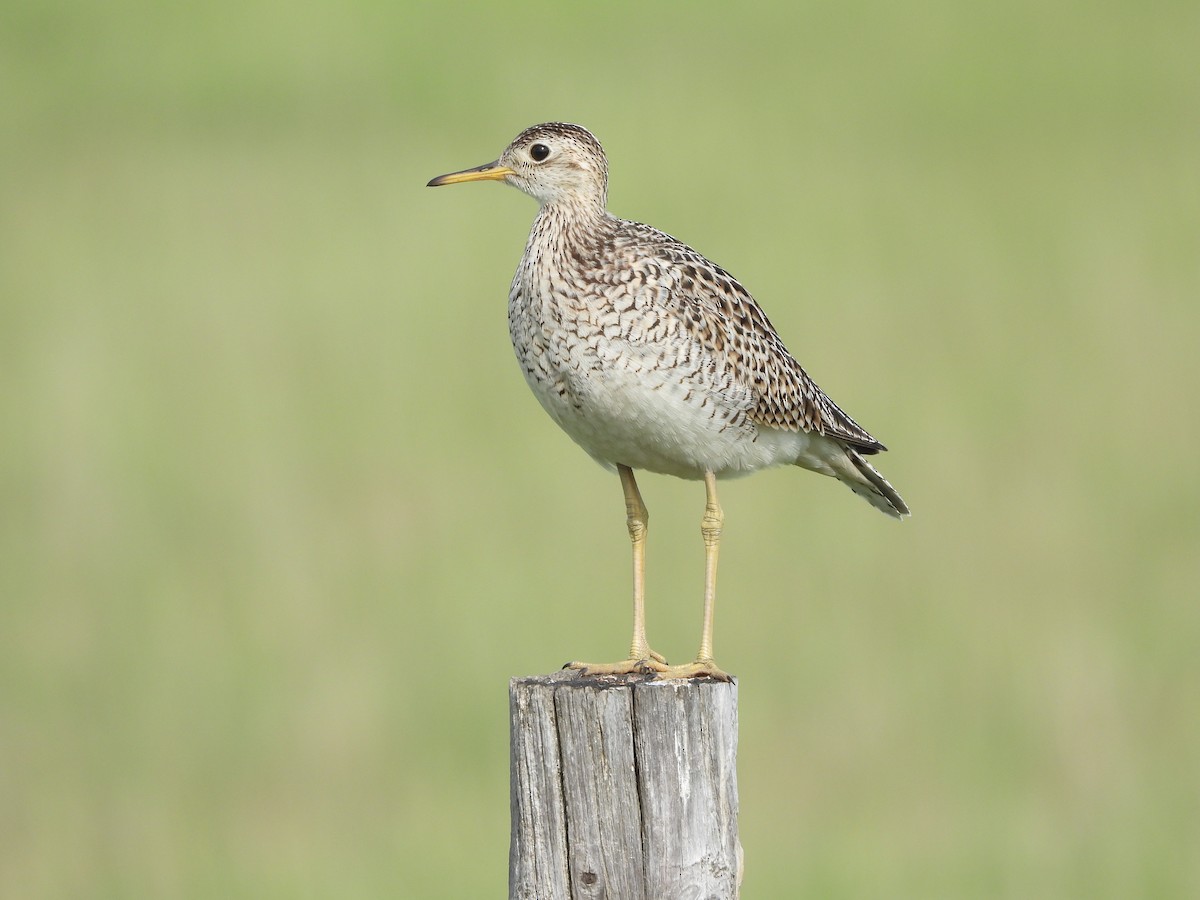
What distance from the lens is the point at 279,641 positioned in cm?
1368

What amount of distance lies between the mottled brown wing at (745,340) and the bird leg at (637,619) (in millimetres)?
764

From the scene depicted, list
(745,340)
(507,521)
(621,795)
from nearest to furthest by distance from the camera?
(621,795) → (745,340) → (507,521)

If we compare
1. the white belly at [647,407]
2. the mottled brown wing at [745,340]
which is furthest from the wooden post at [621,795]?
the mottled brown wing at [745,340]

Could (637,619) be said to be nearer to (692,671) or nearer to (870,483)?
(692,671)

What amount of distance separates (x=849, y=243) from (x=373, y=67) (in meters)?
13.1

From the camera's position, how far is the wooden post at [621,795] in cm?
565

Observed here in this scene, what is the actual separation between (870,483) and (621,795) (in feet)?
11.3

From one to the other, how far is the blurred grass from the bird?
4.18 metres

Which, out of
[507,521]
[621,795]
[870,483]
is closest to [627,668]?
[621,795]

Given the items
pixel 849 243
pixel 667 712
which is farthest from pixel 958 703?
pixel 849 243

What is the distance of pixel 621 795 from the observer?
569 centimetres

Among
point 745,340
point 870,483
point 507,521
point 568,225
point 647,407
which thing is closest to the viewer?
point 647,407

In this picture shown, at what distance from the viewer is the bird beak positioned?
7633mm

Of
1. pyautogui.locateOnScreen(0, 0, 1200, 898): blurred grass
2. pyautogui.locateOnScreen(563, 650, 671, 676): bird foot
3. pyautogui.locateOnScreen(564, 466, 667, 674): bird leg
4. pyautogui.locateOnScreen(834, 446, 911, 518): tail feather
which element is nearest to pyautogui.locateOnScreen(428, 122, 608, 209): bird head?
pyautogui.locateOnScreen(564, 466, 667, 674): bird leg
